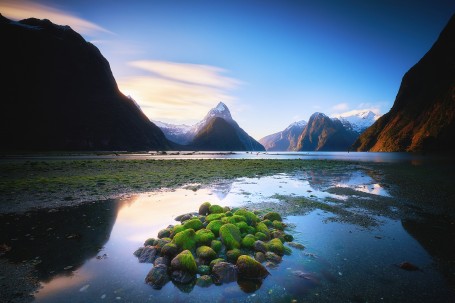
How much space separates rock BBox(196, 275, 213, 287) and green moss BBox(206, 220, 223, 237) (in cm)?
282

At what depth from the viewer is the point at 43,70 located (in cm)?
17162

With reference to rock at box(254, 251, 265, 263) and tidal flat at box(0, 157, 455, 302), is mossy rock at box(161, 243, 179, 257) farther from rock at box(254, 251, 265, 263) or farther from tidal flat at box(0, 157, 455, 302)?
rock at box(254, 251, 265, 263)

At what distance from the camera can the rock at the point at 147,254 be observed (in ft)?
25.7

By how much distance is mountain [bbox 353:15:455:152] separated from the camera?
12088 cm

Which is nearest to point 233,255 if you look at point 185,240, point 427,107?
point 185,240

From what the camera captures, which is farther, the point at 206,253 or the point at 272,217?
the point at 272,217

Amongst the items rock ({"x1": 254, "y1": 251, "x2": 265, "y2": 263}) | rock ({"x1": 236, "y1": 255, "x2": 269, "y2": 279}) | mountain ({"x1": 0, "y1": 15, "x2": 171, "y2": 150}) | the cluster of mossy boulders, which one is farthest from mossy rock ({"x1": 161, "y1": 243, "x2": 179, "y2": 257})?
mountain ({"x1": 0, "y1": 15, "x2": 171, "y2": 150})

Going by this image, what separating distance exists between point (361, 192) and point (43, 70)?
223001mm

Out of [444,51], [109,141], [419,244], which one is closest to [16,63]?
[109,141]

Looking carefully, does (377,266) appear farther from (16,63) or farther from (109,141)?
(16,63)

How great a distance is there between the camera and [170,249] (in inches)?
311

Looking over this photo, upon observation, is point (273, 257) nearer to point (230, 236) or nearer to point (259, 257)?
point (259, 257)

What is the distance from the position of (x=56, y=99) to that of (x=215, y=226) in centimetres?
19773

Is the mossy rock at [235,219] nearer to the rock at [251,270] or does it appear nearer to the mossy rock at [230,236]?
the mossy rock at [230,236]
